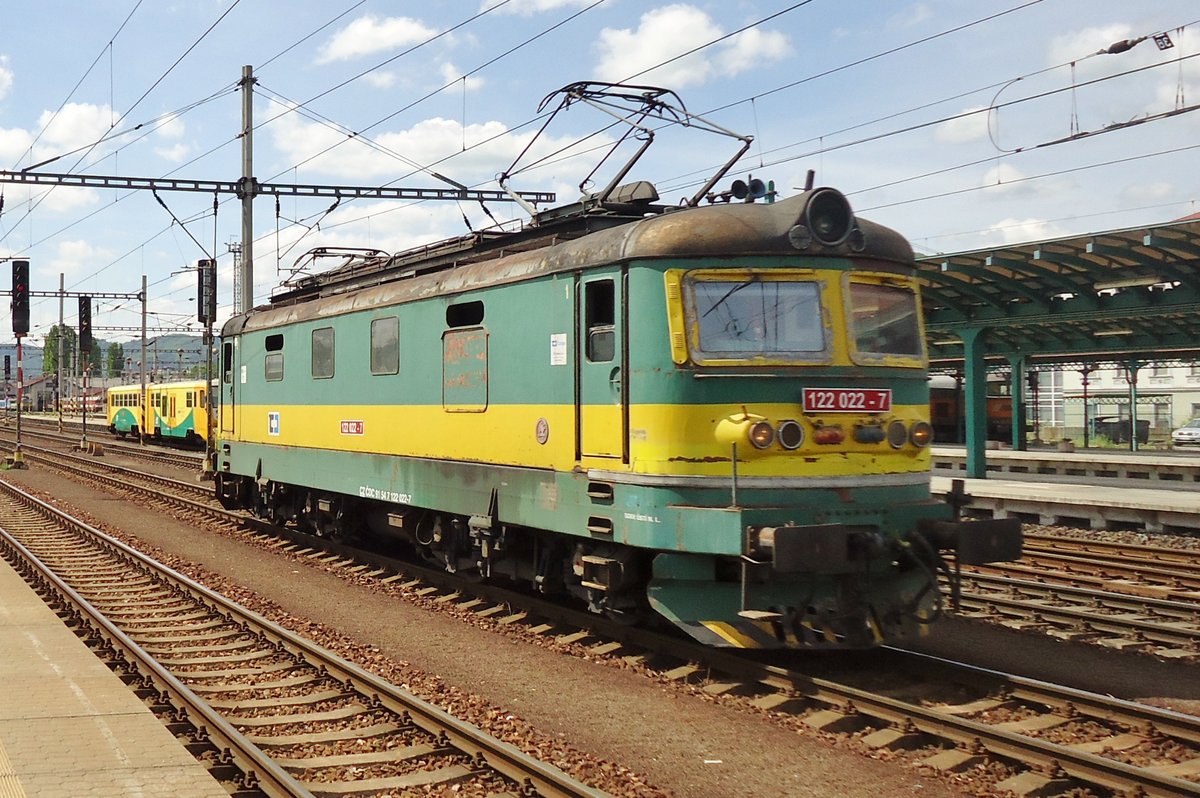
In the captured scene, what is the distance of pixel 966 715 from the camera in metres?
7.39

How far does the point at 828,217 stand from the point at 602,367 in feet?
6.96

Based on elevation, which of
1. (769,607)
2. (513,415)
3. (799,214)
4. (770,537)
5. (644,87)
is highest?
(644,87)

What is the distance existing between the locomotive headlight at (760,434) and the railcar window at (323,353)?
7.24m

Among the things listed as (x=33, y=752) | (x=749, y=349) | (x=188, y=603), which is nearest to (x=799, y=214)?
(x=749, y=349)

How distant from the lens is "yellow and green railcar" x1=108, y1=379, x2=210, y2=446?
43.4 meters

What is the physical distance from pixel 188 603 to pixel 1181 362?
32.8 meters

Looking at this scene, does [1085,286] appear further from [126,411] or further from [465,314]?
[126,411]

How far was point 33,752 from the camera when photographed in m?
6.55

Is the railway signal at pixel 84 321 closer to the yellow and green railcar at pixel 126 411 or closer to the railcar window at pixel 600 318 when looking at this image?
the yellow and green railcar at pixel 126 411

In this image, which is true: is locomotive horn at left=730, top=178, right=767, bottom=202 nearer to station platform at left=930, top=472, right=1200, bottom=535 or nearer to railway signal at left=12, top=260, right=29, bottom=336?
station platform at left=930, top=472, right=1200, bottom=535

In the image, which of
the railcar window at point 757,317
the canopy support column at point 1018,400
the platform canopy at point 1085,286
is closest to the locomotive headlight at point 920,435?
the railcar window at point 757,317

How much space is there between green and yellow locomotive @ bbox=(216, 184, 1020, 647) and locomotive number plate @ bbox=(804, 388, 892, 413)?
12 mm

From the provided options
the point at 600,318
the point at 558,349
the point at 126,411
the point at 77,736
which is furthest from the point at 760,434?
the point at 126,411

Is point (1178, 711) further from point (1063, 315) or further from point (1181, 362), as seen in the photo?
point (1181, 362)
